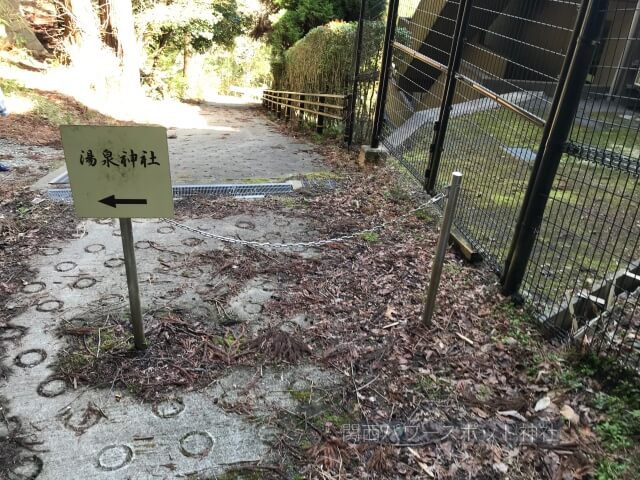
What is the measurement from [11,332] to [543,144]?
3770 millimetres

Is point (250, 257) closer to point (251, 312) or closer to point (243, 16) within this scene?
point (251, 312)

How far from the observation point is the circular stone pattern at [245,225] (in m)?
4.84

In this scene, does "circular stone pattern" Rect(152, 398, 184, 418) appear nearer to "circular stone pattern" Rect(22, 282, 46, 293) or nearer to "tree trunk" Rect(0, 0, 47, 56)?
"circular stone pattern" Rect(22, 282, 46, 293)

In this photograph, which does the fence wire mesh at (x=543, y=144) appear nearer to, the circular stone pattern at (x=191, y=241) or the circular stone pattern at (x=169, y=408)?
the circular stone pattern at (x=169, y=408)

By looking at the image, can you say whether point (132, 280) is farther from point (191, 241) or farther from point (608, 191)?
point (608, 191)

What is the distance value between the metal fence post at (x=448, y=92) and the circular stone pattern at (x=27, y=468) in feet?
14.1

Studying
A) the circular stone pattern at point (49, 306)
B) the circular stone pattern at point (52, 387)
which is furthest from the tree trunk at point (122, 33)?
the circular stone pattern at point (52, 387)

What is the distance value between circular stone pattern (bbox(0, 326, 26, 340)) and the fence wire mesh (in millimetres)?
3518

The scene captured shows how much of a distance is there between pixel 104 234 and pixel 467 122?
380 cm

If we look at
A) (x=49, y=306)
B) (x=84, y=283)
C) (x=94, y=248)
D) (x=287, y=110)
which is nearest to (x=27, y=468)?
(x=49, y=306)

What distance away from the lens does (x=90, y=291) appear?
3.55 metres

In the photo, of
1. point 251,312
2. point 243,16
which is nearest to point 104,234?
point 251,312

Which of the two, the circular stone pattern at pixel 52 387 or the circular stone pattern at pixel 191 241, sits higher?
the circular stone pattern at pixel 52 387

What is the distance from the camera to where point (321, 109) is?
1104cm
